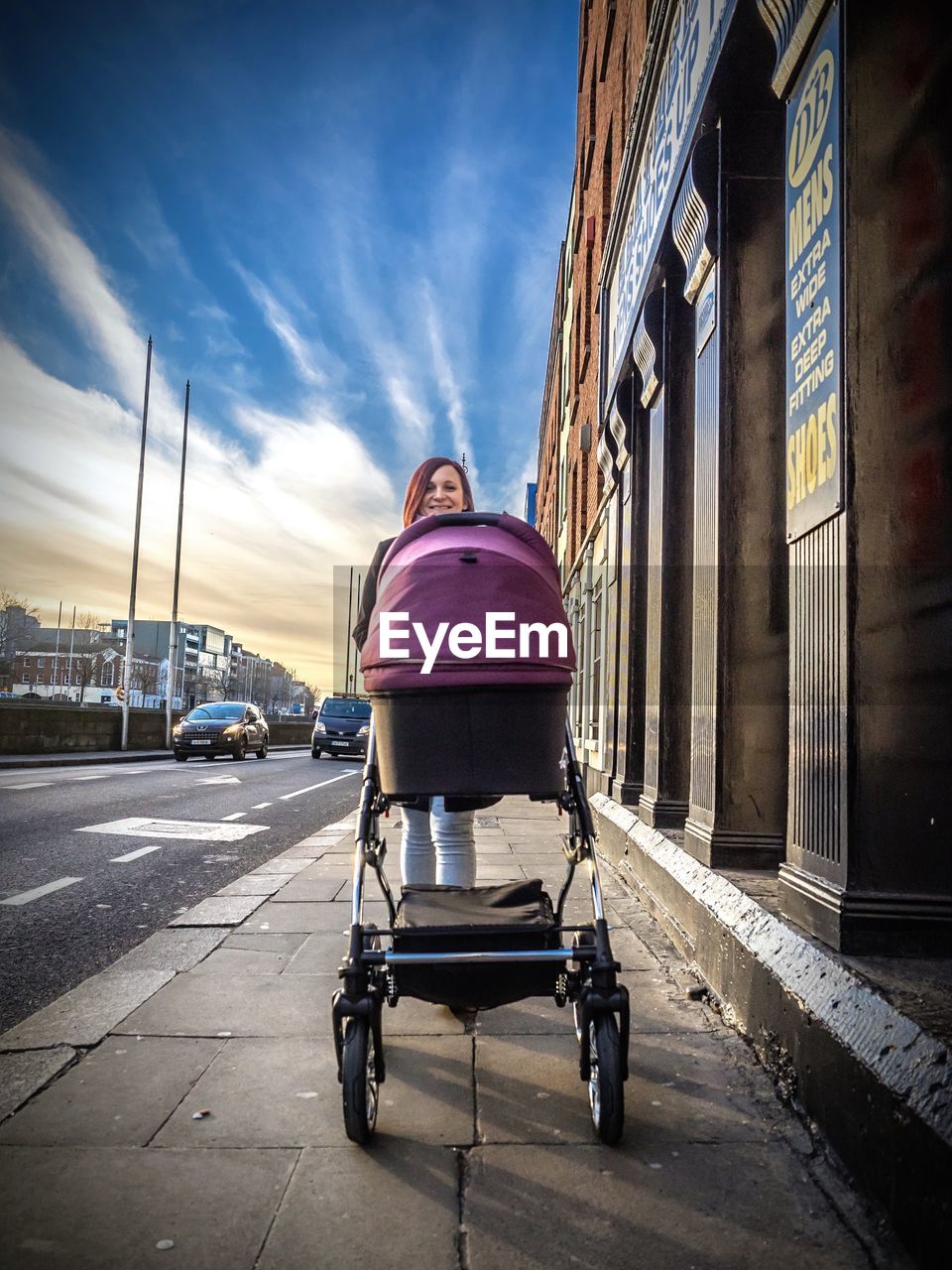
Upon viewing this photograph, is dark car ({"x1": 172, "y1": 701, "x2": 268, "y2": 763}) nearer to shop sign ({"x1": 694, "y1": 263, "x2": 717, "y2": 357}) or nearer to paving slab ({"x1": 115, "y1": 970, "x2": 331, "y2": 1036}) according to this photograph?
shop sign ({"x1": 694, "y1": 263, "x2": 717, "y2": 357})

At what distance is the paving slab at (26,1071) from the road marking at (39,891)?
114 inches

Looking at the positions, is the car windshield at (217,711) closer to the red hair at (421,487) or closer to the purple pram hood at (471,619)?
the red hair at (421,487)

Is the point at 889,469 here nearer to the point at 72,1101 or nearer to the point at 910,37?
the point at 910,37

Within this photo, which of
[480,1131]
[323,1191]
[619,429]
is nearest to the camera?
[323,1191]

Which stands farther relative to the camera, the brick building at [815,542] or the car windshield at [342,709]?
the car windshield at [342,709]

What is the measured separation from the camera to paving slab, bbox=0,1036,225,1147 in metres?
2.19

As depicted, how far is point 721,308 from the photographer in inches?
179

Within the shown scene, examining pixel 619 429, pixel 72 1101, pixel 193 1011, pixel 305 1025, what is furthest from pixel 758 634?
pixel 619 429

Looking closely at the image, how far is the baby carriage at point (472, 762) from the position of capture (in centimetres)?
219

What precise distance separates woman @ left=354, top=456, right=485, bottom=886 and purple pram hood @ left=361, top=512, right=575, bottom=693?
2.14 ft

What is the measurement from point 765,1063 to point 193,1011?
77.8 inches

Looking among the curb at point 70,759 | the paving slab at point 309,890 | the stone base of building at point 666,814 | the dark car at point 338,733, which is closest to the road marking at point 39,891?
the paving slab at point 309,890

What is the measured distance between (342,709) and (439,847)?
25097 mm

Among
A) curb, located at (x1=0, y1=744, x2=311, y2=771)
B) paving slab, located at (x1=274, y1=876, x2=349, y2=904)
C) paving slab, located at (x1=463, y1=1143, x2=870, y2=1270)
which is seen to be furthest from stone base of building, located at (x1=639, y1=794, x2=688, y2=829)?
curb, located at (x1=0, y1=744, x2=311, y2=771)
